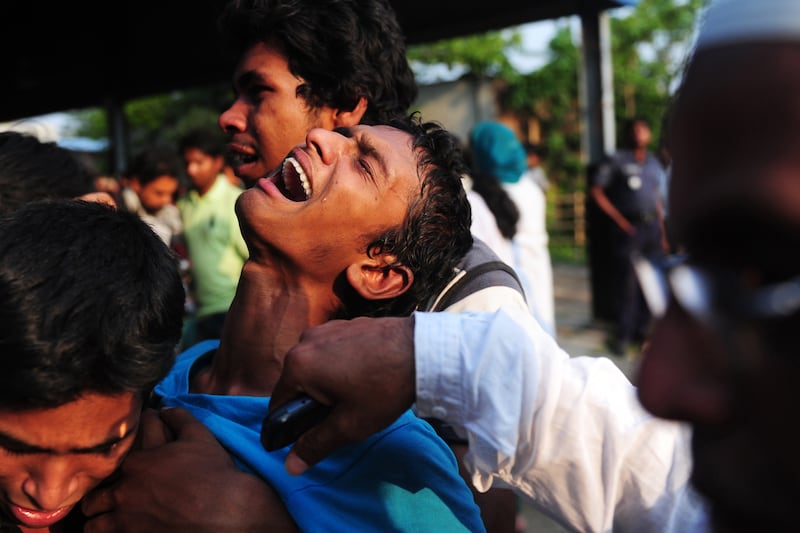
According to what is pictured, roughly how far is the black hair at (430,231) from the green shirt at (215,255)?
297 cm

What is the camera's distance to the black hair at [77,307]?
1235 millimetres

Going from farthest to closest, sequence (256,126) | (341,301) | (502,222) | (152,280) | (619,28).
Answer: (619,28) → (502,222) → (256,126) → (341,301) → (152,280)

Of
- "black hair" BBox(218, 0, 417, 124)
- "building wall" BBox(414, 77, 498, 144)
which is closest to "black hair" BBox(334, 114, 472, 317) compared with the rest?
"black hair" BBox(218, 0, 417, 124)

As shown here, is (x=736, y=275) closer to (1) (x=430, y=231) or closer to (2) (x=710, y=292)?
(2) (x=710, y=292)

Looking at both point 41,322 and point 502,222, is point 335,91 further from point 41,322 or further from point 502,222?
point 502,222

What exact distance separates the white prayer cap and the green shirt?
4213mm

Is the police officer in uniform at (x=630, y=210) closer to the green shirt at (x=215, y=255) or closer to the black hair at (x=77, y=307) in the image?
the green shirt at (x=215, y=255)

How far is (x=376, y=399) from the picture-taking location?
110 centimetres

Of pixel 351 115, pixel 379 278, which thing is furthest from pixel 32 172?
pixel 379 278

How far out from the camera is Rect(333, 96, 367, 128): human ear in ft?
8.06

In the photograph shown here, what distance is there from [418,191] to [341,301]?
1.04ft

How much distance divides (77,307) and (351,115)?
138 centimetres

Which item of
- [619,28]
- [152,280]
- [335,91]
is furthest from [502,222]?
[619,28]

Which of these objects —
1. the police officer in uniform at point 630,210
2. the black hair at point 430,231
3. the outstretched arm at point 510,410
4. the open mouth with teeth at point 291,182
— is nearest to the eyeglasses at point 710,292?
the outstretched arm at point 510,410
